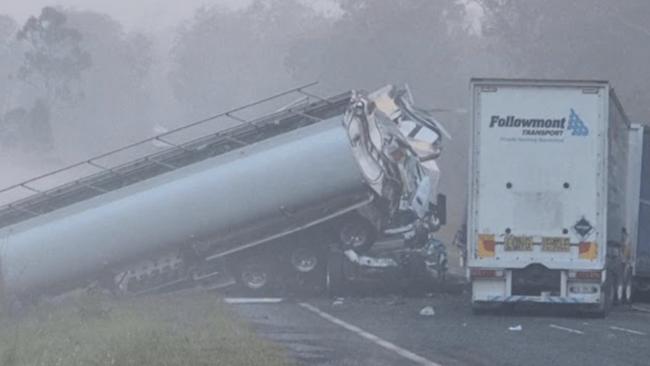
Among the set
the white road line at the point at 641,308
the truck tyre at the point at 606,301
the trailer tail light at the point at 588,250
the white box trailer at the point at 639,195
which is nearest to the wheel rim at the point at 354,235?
the white box trailer at the point at 639,195

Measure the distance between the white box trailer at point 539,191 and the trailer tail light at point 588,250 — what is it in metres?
0.01

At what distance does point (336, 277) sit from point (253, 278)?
1570 millimetres

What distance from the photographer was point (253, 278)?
2855cm

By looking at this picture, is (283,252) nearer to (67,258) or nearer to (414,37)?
(67,258)

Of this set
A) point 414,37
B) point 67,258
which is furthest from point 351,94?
point 414,37

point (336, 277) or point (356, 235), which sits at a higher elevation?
point (356, 235)

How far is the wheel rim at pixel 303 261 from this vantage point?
2842cm

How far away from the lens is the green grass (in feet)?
47.0

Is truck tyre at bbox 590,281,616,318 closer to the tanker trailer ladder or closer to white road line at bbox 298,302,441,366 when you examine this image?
A: white road line at bbox 298,302,441,366

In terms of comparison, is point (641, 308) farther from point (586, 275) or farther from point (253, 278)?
point (253, 278)

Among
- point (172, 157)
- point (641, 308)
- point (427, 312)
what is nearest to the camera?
point (427, 312)

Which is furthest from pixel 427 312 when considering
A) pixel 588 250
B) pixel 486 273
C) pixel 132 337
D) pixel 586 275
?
pixel 132 337

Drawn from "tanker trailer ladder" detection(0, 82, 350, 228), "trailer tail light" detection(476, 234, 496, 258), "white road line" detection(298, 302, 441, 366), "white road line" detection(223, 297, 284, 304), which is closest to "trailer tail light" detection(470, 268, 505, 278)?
"trailer tail light" detection(476, 234, 496, 258)

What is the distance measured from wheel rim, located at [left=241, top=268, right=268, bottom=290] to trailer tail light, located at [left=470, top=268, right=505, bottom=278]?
6633 millimetres
